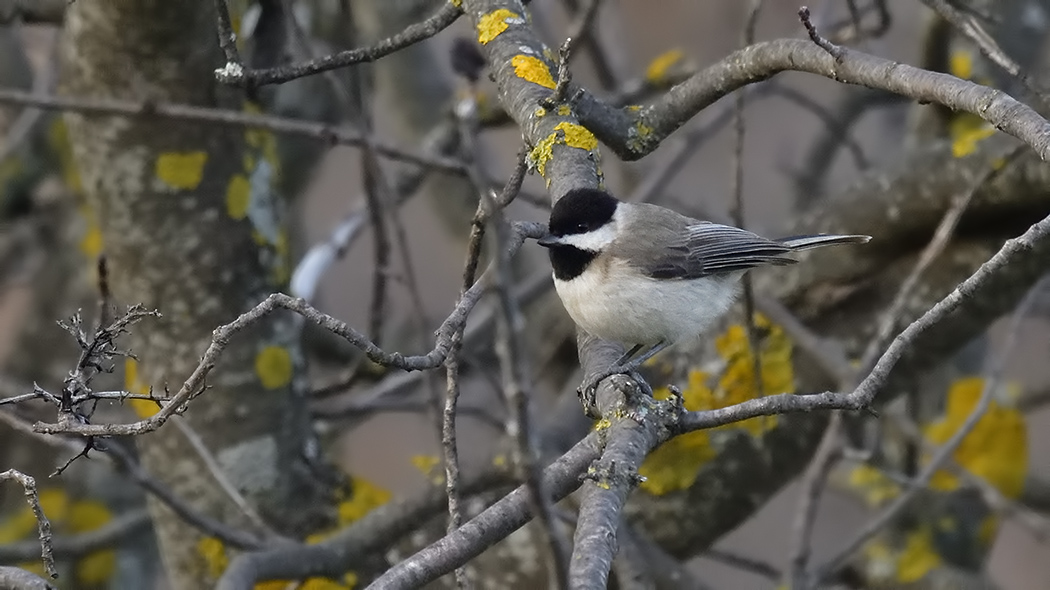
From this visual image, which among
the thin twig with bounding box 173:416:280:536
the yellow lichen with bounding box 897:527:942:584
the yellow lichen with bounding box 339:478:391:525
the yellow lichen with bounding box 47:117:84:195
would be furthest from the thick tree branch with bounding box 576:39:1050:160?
the yellow lichen with bounding box 47:117:84:195

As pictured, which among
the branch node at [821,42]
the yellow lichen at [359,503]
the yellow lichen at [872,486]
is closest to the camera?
the branch node at [821,42]

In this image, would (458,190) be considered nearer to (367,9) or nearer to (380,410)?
(367,9)

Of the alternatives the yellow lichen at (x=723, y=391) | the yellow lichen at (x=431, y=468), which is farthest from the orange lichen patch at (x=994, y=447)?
the yellow lichen at (x=431, y=468)

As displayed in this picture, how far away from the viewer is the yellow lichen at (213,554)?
3.40 metres

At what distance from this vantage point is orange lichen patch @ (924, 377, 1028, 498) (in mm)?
4500

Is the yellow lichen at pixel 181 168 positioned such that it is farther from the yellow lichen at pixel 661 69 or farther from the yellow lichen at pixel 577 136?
the yellow lichen at pixel 661 69

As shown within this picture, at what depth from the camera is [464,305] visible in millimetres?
1959

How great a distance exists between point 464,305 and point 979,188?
84.1 inches

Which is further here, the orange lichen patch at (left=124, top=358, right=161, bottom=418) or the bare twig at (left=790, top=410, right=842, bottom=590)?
the orange lichen patch at (left=124, top=358, right=161, bottom=418)

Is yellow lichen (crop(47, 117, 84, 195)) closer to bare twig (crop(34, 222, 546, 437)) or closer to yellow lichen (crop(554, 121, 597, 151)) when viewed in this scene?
yellow lichen (crop(554, 121, 597, 151))

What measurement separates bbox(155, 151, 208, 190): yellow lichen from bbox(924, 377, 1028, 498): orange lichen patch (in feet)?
10.7

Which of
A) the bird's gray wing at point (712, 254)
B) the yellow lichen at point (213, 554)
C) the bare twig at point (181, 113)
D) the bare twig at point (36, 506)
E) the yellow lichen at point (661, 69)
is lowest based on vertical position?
the bare twig at point (36, 506)

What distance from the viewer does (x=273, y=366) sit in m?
3.54

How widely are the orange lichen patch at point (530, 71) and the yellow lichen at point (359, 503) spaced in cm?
173
